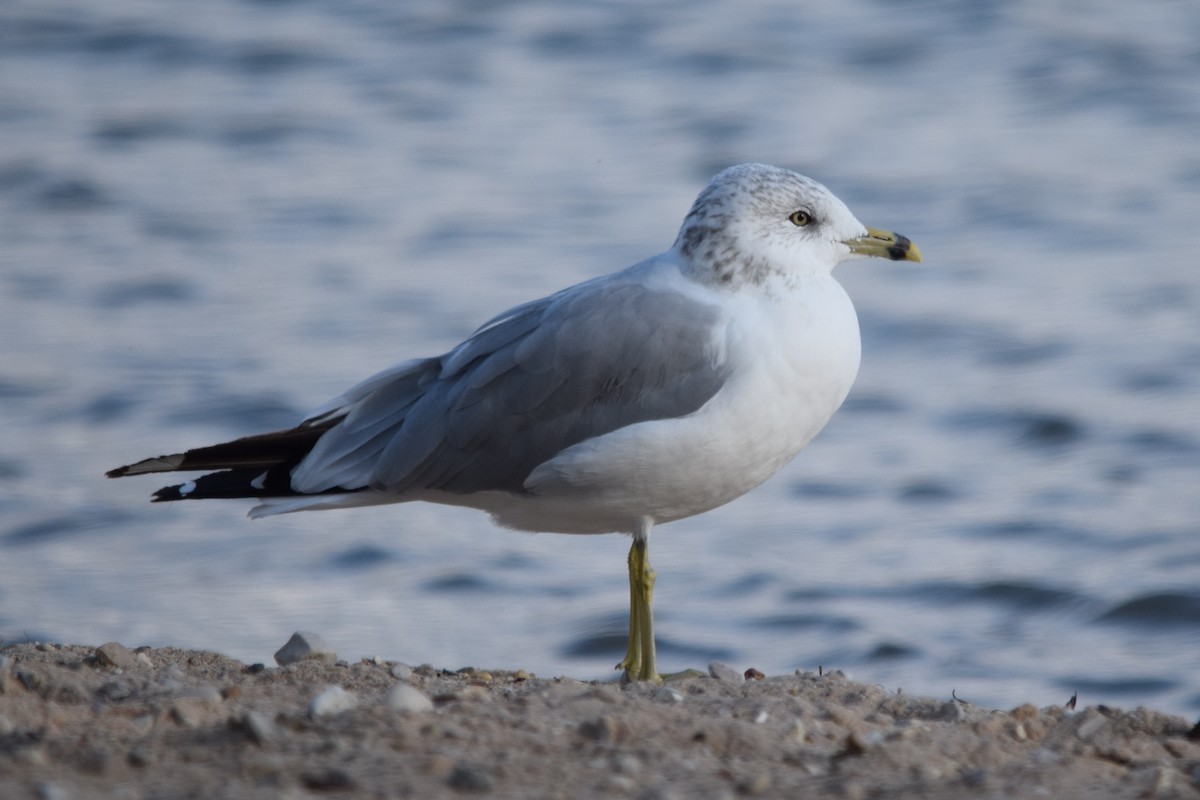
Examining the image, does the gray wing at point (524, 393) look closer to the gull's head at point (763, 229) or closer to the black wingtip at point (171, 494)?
the gull's head at point (763, 229)

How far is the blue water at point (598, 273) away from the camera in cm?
683

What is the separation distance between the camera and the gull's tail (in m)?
5.22

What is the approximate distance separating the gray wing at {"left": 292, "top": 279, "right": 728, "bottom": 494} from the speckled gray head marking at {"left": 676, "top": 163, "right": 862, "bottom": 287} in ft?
0.60

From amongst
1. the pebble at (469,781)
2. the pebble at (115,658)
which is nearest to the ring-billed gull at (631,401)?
the pebble at (115,658)

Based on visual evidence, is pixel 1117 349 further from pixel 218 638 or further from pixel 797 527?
pixel 218 638

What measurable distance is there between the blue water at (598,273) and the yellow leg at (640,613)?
52.4 inches

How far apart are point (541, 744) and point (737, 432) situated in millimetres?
1491

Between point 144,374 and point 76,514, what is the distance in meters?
1.41

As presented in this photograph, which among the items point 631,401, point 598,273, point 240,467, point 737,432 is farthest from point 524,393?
point 598,273

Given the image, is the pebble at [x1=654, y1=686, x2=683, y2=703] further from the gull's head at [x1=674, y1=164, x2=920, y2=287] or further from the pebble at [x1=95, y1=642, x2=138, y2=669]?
the pebble at [x1=95, y1=642, x2=138, y2=669]

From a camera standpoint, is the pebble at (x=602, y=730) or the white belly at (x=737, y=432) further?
the white belly at (x=737, y=432)

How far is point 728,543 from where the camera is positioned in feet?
24.5

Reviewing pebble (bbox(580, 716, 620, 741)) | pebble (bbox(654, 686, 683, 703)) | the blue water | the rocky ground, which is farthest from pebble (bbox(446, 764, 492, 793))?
the blue water

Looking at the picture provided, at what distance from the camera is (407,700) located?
3746 millimetres
